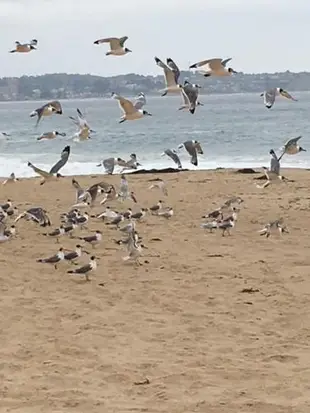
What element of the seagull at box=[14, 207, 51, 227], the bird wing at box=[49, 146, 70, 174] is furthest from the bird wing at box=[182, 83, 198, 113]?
the bird wing at box=[49, 146, 70, 174]

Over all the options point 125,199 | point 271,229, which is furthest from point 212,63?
point 125,199

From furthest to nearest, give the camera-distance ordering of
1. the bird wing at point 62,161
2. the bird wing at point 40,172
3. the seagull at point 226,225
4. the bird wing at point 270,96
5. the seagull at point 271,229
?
the bird wing at point 62,161
the bird wing at point 40,172
the seagull at point 226,225
the seagull at point 271,229
the bird wing at point 270,96

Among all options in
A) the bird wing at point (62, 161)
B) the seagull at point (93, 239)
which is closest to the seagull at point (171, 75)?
the seagull at point (93, 239)

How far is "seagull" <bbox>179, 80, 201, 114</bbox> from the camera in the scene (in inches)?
371

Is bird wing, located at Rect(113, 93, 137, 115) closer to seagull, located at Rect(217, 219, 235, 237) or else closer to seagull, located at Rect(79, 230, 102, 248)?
seagull, located at Rect(79, 230, 102, 248)

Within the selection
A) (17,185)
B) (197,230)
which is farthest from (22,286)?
(17,185)

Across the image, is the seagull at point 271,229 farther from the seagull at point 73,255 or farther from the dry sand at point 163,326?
the seagull at point 73,255

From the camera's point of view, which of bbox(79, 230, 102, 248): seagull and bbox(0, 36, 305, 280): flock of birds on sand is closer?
bbox(0, 36, 305, 280): flock of birds on sand

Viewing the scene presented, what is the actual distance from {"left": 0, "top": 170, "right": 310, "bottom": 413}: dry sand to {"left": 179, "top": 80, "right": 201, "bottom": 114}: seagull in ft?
6.38

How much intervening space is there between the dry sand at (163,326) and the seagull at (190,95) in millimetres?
1944

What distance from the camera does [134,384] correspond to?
6.96 m

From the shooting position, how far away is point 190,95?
9641 millimetres

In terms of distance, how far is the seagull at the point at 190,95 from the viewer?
941cm

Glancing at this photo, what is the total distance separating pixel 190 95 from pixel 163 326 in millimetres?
2405
